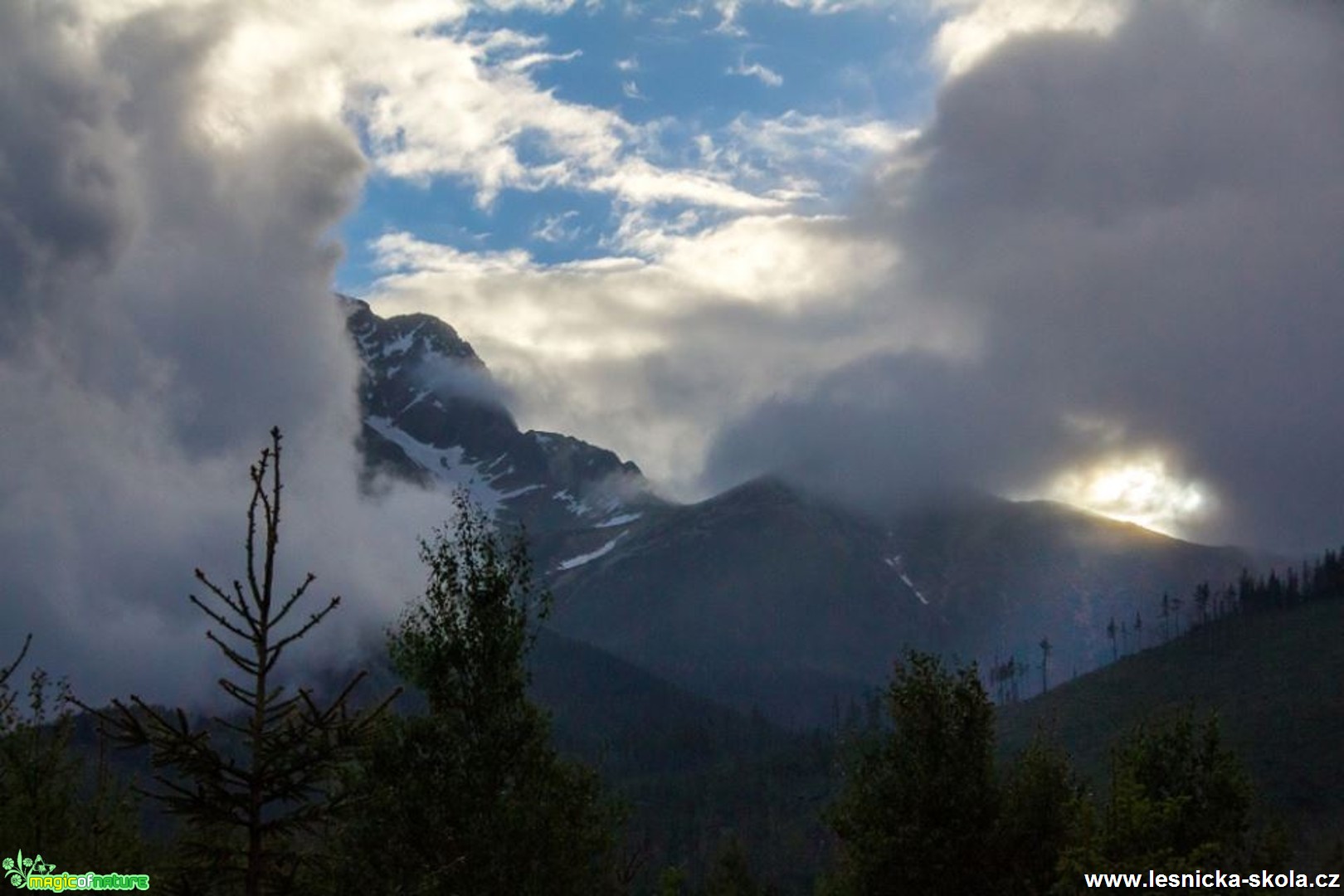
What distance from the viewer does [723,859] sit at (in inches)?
4427

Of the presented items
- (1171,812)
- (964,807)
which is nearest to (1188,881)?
(1171,812)

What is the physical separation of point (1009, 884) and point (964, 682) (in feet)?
24.5

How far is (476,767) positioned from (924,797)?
680 inches

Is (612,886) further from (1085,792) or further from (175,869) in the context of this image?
(175,869)

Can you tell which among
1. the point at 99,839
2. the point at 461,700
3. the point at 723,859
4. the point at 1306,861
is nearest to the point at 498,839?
the point at 461,700

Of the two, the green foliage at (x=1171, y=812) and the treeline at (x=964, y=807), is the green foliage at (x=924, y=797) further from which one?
the green foliage at (x=1171, y=812)

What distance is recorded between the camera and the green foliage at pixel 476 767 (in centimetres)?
3319

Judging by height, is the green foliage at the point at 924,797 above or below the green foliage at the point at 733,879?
above

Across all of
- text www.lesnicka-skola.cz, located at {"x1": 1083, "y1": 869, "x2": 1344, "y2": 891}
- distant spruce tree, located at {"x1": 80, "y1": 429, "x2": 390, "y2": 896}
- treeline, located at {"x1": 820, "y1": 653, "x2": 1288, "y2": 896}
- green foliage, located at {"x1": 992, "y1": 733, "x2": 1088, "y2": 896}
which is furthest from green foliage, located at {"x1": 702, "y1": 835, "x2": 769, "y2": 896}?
distant spruce tree, located at {"x1": 80, "y1": 429, "x2": 390, "y2": 896}

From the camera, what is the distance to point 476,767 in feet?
114

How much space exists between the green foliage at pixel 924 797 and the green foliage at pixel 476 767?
11.1 metres

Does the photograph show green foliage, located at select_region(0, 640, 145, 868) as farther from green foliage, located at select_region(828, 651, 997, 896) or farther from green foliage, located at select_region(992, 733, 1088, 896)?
green foliage, located at select_region(992, 733, 1088, 896)

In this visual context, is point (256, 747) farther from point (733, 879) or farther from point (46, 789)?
point (733, 879)

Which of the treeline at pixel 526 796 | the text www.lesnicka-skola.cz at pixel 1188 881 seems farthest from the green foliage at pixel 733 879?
the text www.lesnicka-skola.cz at pixel 1188 881
